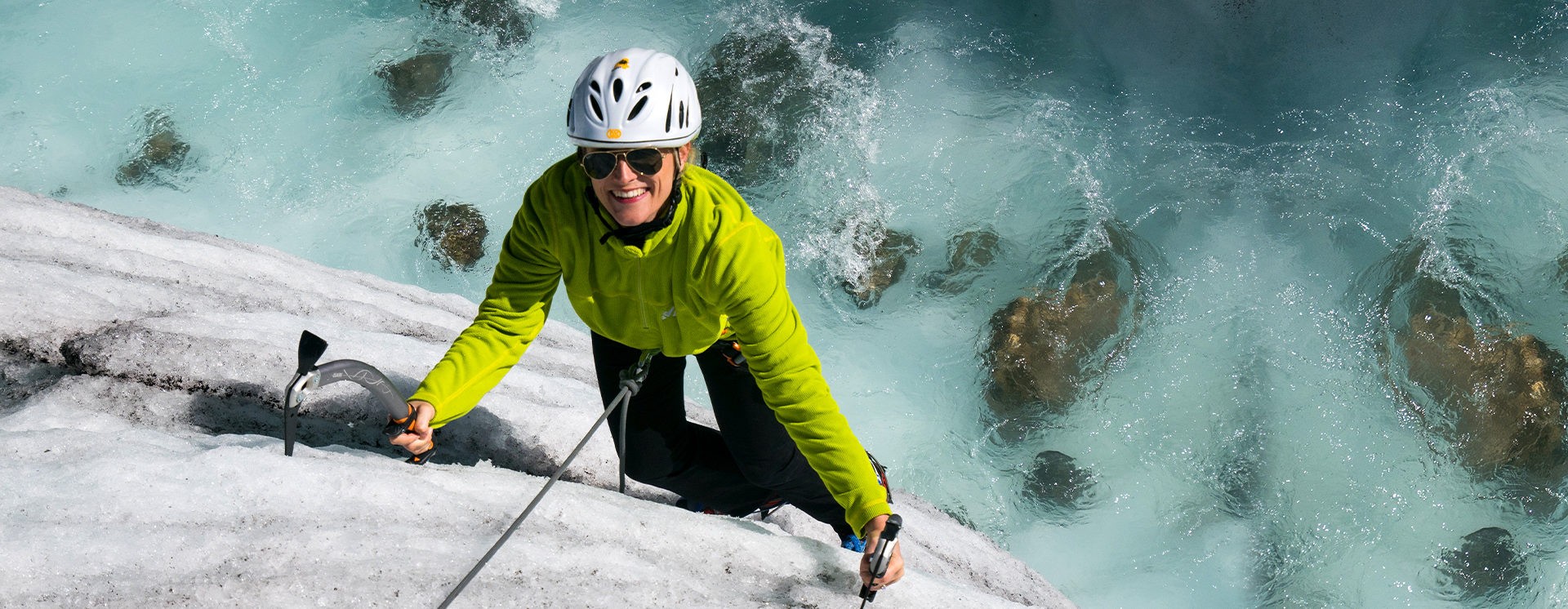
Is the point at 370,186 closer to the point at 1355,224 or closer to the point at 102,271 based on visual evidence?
the point at 102,271

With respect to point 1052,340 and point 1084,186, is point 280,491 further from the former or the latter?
point 1084,186

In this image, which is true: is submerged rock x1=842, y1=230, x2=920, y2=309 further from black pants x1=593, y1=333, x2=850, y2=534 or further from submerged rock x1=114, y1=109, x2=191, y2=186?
submerged rock x1=114, y1=109, x2=191, y2=186

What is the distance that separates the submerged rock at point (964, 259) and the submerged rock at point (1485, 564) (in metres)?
3.48

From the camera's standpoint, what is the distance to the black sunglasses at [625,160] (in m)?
2.48

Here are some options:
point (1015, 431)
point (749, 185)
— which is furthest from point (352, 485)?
point (749, 185)

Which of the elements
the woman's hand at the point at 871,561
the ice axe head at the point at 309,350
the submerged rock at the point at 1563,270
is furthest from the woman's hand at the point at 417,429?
the submerged rock at the point at 1563,270

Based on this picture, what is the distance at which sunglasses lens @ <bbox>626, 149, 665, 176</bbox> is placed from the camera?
248 centimetres

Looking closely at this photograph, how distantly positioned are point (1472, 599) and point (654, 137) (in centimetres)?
616

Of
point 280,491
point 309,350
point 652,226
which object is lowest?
point 280,491

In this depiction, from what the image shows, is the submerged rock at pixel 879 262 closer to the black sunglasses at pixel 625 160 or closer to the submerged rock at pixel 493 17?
the submerged rock at pixel 493 17

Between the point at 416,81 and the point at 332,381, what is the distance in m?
7.02

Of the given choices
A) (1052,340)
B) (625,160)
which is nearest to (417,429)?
(625,160)

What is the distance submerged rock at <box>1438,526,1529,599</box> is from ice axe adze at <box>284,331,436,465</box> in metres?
6.26

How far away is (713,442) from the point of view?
3.57 m
